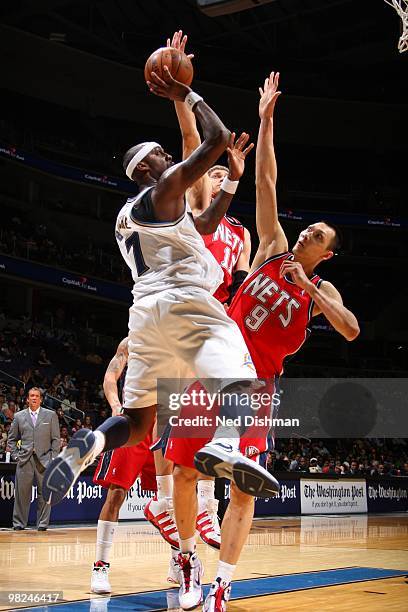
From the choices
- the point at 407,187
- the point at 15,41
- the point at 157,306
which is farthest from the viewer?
the point at 407,187

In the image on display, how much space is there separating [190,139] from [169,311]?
1.79 m

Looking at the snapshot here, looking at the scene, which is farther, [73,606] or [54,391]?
[54,391]

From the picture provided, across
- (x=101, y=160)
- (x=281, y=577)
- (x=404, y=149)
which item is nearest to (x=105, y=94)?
(x=101, y=160)

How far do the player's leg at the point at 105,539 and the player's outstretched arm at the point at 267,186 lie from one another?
196 centimetres

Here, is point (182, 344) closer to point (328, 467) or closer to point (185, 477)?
point (185, 477)

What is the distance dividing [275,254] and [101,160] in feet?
75.1

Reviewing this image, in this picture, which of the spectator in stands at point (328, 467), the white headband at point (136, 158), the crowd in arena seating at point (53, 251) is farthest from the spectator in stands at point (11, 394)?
the white headband at point (136, 158)

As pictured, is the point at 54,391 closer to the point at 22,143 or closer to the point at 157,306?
the point at 22,143

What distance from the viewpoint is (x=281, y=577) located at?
20.9 ft

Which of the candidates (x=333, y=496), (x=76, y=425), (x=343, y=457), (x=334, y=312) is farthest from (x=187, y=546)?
(x=343, y=457)

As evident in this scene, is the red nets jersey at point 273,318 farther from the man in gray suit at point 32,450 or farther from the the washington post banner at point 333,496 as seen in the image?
the the washington post banner at point 333,496

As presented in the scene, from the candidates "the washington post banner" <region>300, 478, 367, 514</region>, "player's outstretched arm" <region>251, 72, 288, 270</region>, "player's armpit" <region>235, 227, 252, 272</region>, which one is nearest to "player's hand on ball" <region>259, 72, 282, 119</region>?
"player's outstretched arm" <region>251, 72, 288, 270</region>

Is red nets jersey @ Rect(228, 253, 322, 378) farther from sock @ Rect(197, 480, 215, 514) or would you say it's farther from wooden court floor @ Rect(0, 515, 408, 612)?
wooden court floor @ Rect(0, 515, 408, 612)

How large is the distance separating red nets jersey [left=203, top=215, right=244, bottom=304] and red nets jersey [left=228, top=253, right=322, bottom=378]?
984 millimetres
